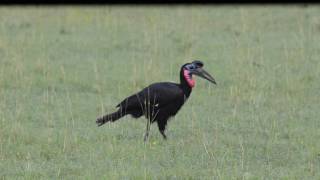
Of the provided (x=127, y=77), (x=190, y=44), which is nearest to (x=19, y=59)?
(x=127, y=77)

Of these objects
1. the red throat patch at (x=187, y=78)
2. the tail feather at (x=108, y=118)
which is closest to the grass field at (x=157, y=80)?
the tail feather at (x=108, y=118)

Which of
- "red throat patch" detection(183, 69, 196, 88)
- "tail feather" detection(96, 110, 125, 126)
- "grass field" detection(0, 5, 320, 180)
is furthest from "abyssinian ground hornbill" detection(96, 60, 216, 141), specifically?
"grass field" detection(0, 5, 320, 180)

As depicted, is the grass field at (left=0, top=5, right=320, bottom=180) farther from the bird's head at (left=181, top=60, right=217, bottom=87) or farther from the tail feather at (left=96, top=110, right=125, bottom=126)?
the bird's head at (left=181, top=60, right=217, bottom=87)

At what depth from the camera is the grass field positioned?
26.8 ft

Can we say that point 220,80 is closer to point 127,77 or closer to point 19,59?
point 127,77

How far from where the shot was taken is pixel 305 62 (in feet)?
44.7

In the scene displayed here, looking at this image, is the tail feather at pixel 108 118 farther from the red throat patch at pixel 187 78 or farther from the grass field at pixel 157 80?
the red throat patch at pixel 187 78

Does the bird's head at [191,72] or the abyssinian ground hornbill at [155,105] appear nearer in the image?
the abyssinian ground hornbill at [155,105]

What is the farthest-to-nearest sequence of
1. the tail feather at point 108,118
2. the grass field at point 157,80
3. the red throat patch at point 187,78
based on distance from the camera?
the red throat patch at point 187,78 → the tail feather at point 108,118 → the grass field at point 157,80

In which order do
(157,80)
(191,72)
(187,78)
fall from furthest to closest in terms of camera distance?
(157,80) → (191,72) → (187,78)

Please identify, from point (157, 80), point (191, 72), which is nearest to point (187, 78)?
point (191, 72)

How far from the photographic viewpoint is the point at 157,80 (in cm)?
1241

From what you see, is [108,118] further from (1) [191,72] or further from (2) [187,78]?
(1) [191,72]

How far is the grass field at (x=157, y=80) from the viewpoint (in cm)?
818
